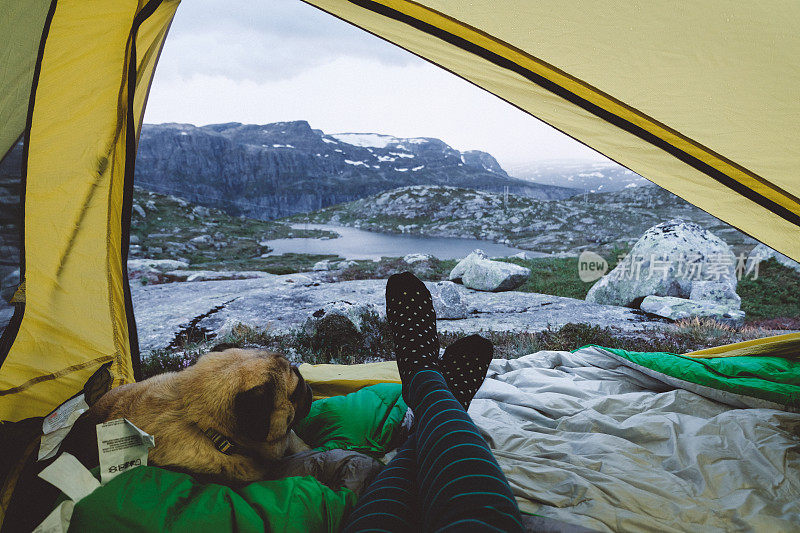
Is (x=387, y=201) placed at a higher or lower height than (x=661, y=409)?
higher

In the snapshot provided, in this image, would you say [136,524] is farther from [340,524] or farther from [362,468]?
[362,468]

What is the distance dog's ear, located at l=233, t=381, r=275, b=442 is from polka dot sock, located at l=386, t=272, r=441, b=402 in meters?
0.93

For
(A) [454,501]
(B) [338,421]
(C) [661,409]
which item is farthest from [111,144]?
(C) [661,409]

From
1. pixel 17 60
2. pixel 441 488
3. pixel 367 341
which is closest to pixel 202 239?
pixel 367 341

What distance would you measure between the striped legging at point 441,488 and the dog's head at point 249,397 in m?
0.58

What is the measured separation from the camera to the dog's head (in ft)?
5.30

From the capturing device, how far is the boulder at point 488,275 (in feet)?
35.6

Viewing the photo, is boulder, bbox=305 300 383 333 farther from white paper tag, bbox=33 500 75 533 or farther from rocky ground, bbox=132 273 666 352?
white paper tag, bbox=33 500 75 533

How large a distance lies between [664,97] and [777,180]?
0.88 m

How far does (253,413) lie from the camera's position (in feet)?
5.32

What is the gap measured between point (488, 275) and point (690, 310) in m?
4.98

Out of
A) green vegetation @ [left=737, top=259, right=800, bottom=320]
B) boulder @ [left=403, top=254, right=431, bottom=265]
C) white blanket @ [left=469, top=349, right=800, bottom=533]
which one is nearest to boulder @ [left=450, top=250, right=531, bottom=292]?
boulder @ [left=403, top=254, right=431, bottom=265]

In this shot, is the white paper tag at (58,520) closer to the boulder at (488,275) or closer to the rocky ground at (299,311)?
the rocky ground at (299,311)

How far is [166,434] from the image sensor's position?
5.08 ft
